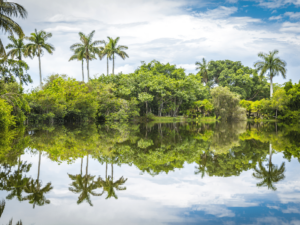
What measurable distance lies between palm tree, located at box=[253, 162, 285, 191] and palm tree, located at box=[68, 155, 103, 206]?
11.8ft

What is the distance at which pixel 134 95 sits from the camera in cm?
4406

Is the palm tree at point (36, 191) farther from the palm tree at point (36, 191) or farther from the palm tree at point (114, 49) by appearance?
the palm tree at point (114, 49)

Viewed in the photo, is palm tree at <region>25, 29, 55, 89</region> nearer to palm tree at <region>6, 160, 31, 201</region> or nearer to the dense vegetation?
the dense vegetation

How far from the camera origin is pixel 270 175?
6207mm

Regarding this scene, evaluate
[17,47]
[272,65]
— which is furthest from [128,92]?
[272,65]

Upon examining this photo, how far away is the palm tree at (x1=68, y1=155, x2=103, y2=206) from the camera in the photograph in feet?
15.2

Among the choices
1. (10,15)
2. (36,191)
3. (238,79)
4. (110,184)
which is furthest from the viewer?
(238,79)

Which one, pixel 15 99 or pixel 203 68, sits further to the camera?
pixel 203 68

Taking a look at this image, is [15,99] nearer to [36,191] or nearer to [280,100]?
[36,191]

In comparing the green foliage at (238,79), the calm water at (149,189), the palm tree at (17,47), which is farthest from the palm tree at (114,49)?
the calm water at (149,189)

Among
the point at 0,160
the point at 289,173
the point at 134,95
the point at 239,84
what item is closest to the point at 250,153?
the point at 289,173

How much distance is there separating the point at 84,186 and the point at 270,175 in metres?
4.51

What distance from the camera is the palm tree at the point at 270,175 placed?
216 inches

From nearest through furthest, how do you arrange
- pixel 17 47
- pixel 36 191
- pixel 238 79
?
1. pixel 36 191
2. pixel 17 47
3. pixel 238 79
